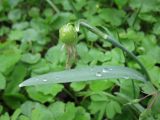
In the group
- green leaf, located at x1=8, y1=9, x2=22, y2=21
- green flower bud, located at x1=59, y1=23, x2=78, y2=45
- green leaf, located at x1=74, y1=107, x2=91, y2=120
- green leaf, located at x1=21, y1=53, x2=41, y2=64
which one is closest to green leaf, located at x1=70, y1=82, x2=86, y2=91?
green leaf, located at x1=74, y1=107, x2=91, y2=120

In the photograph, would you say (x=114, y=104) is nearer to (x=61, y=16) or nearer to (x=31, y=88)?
(x=31, y=88)

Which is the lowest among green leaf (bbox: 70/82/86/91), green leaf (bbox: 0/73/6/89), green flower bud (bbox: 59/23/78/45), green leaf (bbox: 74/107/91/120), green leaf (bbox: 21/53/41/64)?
green leaf (bbox: 74/107/91/120)

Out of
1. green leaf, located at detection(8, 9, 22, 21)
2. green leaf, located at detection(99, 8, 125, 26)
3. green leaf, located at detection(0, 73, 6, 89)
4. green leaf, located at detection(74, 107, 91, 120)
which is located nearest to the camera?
green leaf, located at detection(74, 107, 91, 120)

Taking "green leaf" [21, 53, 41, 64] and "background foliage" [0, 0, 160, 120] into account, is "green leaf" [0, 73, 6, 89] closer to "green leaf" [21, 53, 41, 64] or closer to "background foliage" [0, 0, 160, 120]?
"background foliage" [0, 0, 160, 120]

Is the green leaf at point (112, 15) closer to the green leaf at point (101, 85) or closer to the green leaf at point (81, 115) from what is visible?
the green leaf at point (101, 85)

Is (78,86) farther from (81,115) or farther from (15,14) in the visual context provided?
(15,14)

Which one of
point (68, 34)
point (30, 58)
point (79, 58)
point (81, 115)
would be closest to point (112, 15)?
point (79, 58)
